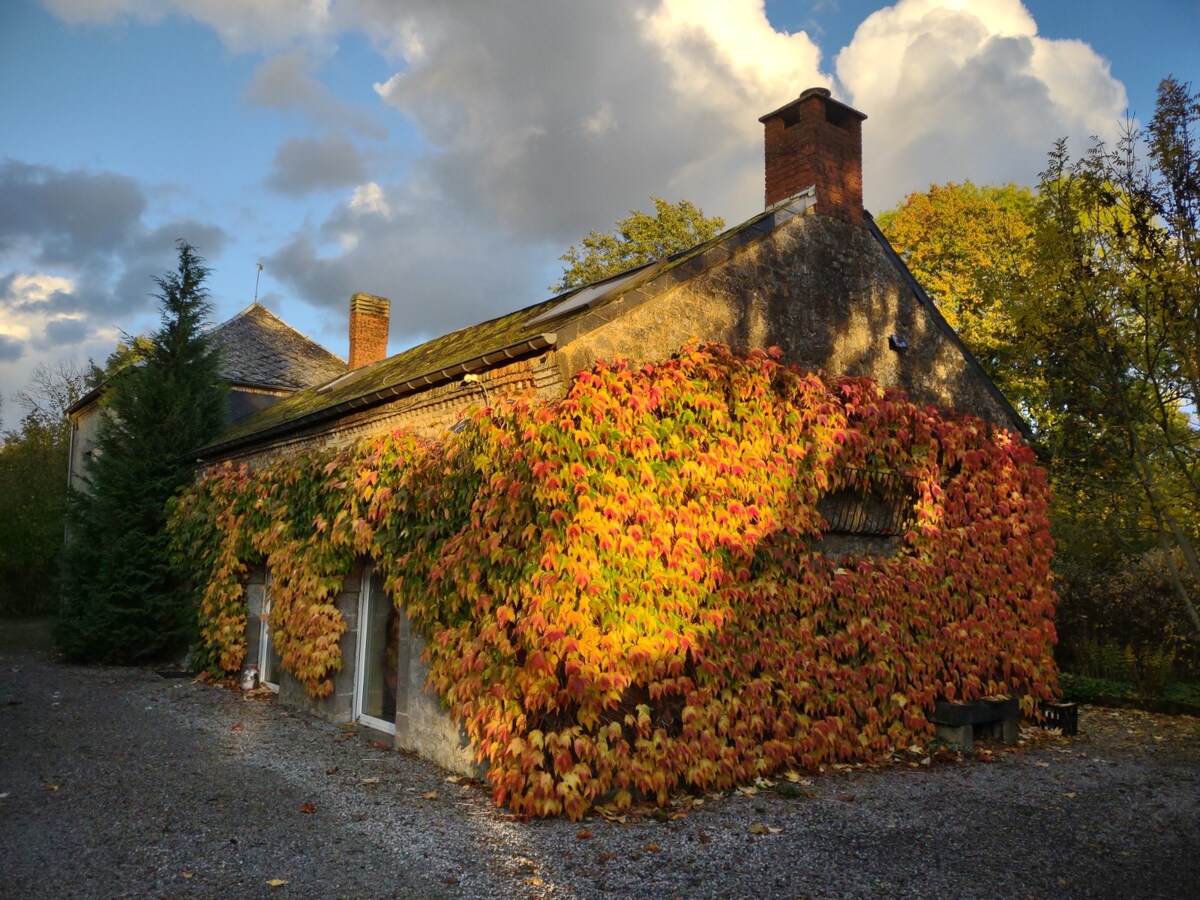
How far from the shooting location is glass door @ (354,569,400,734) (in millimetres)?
9227

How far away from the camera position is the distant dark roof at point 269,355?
19875 millimetres

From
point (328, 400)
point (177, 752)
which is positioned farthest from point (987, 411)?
point (177, 752)

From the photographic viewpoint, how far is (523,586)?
6309 mm

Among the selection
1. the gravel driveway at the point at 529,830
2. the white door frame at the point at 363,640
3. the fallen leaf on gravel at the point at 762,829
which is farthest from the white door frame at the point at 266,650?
the fallen leaf on gravel at the point at 762,829

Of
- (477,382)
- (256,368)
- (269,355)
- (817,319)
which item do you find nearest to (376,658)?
(477,382)

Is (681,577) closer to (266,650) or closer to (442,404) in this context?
(442,404)

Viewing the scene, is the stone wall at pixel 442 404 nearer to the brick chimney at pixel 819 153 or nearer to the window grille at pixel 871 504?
the window grille at pixel 871 504

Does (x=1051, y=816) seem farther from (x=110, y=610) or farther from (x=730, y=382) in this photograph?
(x=110, y=610)

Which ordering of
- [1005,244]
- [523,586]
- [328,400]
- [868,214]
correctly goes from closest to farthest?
[523,586]
[868,214]
[328,400]
[1005,244]

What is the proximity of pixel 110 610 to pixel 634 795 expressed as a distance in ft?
36.5

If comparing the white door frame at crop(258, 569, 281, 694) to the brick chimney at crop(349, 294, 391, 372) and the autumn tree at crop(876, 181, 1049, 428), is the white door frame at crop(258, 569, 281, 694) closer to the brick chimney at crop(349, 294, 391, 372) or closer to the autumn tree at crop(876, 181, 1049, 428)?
the brick chimney at crop(349, 294, 391, 372)

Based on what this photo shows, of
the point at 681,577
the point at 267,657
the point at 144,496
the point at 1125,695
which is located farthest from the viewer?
the point at 144,496

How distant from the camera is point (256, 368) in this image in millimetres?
20203

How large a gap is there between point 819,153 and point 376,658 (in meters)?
7.88
